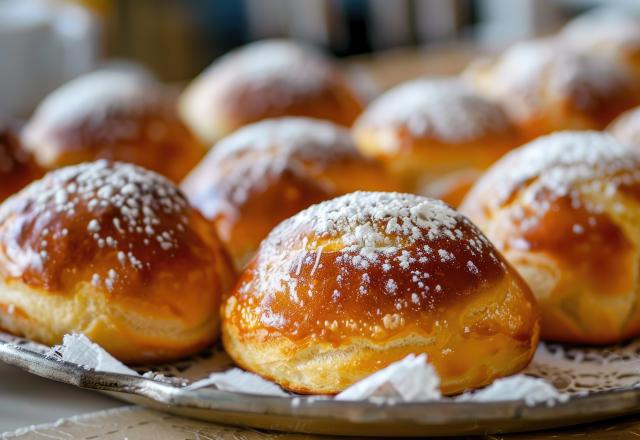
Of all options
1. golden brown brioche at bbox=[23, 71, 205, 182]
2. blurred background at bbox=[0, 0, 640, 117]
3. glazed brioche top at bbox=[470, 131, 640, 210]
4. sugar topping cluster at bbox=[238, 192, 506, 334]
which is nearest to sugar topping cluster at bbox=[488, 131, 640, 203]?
glazed brioche top at bbox=[470, 131, 640, 210]

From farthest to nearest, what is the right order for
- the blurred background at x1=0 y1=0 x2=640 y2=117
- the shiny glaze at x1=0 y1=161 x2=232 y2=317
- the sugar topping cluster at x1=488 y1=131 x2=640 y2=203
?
1. the blurred background at x1=0 y1=0 x2=640 y2=117
2. the sugar topping cluster at x1=488 y1=131 x2=640 y2=203
3. the shiny glaze at x1=0 y1=161 x2=232 y2=317

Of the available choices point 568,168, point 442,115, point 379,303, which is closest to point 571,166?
point 568,168

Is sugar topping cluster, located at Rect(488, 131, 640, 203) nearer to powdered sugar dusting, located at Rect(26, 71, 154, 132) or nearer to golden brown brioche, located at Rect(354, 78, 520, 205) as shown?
golden brown brioche, located at Rect(354, 78, 520, 205)

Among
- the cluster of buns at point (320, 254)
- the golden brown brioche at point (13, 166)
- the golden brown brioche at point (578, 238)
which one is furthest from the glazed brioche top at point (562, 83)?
the golden brown brioche at point (13, 166)

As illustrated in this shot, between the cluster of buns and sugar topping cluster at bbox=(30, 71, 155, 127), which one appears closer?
the cluster of buns

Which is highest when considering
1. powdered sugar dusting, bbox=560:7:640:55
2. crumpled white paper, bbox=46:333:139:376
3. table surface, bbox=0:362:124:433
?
powdered sugar dusting, bbox=560:7:640:55

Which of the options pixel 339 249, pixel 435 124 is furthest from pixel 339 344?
pixel 435 124

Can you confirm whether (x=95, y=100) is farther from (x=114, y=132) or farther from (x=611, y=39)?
(x=611, y=39)
